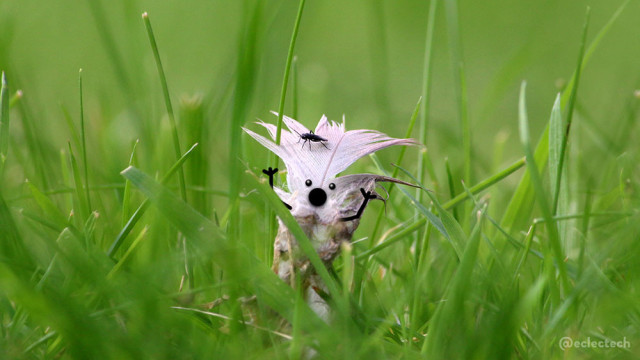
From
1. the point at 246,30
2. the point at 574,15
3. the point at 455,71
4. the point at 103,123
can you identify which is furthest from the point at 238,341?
the point at 574,15

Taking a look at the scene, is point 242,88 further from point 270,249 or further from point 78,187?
point 78,187

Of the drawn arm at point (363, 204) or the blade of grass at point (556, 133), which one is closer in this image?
the drawn arm at point (363, 204)

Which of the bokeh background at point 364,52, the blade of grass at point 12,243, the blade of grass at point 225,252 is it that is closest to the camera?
the blade of grass at point 225,252

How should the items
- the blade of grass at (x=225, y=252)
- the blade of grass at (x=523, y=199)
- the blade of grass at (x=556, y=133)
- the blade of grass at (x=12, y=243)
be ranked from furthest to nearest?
the blade of grass at (x=523, y=199), the blade of grass at (x=556, y=133), the blade of grass at (x=12, y=243), the blade of grass at (x=225, y=252)

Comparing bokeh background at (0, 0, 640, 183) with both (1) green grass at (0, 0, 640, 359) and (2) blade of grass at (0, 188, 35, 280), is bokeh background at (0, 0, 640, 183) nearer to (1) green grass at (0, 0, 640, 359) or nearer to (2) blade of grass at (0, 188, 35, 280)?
(1) green grass at (0, 0, 640, 359)

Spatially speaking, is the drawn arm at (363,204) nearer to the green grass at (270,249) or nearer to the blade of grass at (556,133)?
the green grass at (270,249)

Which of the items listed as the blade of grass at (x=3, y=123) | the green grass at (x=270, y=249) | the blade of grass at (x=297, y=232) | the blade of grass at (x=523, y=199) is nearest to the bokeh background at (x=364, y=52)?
the green grass at (x=270, y=249)

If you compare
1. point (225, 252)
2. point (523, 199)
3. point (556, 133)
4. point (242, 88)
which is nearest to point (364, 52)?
point (523, 199)

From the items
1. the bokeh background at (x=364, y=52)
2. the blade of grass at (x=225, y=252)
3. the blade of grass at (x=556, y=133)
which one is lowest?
the bokeh background at (x=364, y=52)

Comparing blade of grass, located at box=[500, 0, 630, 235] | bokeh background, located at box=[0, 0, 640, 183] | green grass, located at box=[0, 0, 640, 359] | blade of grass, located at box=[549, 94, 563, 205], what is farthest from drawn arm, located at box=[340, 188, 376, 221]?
bokeh background, located at box=[0, 0, 640, 183]

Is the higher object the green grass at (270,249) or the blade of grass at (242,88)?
the blade of grass at (242,88)

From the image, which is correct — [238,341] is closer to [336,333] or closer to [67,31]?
[336,333]
